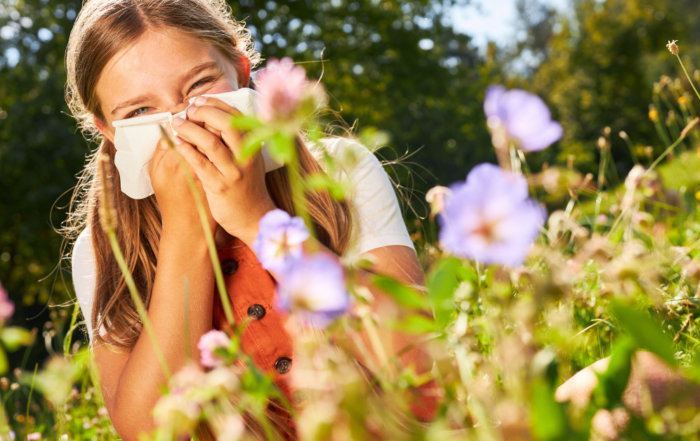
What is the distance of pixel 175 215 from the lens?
1322 mm

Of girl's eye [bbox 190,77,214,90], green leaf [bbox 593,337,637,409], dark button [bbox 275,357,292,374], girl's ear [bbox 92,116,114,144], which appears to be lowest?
dark button [bbox 275,357,292,374]

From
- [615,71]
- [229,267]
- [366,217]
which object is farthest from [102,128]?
[615,71]

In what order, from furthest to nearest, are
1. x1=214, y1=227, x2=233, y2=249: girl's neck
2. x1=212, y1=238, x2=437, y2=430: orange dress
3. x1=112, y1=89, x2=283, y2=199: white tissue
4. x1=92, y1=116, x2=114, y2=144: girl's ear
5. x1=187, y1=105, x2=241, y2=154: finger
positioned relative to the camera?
x1=92, y1=116, x2=114, y2=144: girl's ear → x1=214, y1=227, x2=233, y2=249: girl's neck → x1=212, y1=238, x2=437, y2=430: orange dress → x1=112, y1=89, x2=283, y2=199: white tissue → x1=187, y1=105, x2=241, y2=154: finger

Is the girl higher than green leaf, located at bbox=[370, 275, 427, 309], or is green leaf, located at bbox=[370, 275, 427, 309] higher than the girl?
green leaf, located at bbox=[370, 275, 427, 309]

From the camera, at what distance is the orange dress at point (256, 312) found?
129 cm

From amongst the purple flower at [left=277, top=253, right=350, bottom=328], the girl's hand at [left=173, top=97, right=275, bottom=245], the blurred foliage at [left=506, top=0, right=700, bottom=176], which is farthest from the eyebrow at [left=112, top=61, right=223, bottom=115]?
the blurred foliage at [left=506, top=0, right=700, bottom=176]

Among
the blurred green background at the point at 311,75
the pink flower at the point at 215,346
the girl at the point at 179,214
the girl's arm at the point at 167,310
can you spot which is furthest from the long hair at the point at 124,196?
the blurred green background at the point at 311,75

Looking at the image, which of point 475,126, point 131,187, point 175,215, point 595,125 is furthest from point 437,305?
point 595,125

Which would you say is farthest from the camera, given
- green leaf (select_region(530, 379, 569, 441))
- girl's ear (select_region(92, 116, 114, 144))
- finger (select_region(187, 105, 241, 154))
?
girl's ear (select_region(92, 116, 114, 144))

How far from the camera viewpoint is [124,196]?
1656mm

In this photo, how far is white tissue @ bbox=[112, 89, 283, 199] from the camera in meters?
1.18

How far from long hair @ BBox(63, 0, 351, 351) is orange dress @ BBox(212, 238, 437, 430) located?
19cm

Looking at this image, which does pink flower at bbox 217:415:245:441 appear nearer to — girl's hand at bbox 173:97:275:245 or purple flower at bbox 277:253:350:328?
purple flower at bbox 277:253:350:328

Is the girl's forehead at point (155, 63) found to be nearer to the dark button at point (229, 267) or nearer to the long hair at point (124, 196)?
the long hair at point (124, 196)
